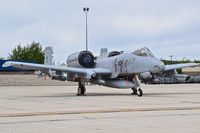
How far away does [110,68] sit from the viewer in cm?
3597

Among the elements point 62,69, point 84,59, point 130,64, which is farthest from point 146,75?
point 84,59

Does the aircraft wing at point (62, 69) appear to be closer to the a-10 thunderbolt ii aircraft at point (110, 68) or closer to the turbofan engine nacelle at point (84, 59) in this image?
the a-10 thunderbolt ii aircraft at point (110, 68)

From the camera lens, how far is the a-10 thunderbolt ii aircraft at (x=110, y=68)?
109ft

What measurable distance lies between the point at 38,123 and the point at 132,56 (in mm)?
20264

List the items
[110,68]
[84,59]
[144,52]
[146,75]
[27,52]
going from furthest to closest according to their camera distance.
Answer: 1. [27,52]
2. [84,59]
3. [110,68]
4. [144,52]
5. [146,75]

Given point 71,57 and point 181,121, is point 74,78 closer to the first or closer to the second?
point 71,57

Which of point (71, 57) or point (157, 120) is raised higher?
point (71, 57)

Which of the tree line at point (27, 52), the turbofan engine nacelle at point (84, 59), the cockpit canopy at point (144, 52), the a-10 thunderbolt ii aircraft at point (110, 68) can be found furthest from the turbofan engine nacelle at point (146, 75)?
the tree line at point (27, 52)

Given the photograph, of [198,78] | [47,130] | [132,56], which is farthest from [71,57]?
[198,78]

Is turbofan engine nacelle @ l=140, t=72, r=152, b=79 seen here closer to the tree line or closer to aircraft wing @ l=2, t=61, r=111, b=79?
aircraft wing @ l=2, t=61, r=111, b=79

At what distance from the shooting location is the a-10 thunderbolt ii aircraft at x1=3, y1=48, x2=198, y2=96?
33344mm

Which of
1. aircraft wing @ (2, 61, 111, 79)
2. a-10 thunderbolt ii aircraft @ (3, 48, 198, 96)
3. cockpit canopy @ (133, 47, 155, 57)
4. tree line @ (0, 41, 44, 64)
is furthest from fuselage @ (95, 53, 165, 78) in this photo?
tree line @ (0, 41, 44, 64)

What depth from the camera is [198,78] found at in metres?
93.3

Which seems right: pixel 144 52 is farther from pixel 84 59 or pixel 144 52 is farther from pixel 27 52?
pixel 27 52
